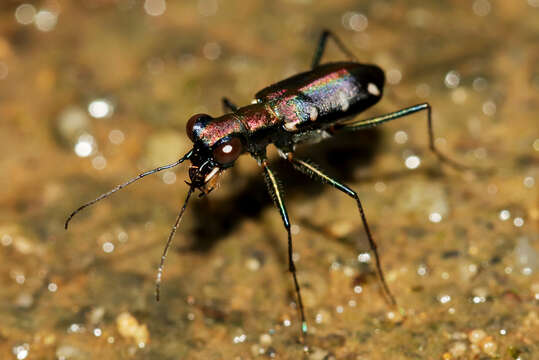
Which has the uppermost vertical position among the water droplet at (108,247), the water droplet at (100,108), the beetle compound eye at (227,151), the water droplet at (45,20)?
the water droplet at (45,20)

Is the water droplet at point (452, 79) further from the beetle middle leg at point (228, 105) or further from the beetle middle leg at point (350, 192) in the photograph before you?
the beetle middle leg at point (228, 105)

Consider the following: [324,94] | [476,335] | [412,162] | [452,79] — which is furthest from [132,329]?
[452,79]

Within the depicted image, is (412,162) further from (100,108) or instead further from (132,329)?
(100,108)

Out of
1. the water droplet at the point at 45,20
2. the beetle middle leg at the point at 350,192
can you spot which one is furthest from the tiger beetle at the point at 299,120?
the water droplet at the point at 45,20

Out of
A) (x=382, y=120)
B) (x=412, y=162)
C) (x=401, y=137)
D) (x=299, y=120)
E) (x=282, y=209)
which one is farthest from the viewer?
(x=401, y=137)

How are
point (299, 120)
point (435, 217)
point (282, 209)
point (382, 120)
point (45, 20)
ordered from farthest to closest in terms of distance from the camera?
point (45, 20) → point (435, 217) → point (382, 120) → point (299, 120) → point (282, 209)
